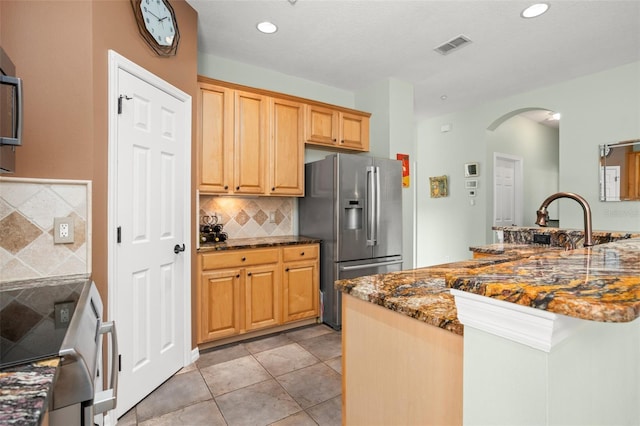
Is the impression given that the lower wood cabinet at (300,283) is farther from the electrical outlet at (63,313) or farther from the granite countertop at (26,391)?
the granite countertop at (26,391)

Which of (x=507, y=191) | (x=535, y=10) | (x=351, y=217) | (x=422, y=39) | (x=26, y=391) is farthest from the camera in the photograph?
(x=507, y=191)

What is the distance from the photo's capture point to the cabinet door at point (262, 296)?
2844mm

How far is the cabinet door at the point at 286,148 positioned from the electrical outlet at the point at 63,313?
2.22 metres

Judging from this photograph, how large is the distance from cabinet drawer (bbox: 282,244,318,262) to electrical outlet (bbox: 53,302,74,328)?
2.02m

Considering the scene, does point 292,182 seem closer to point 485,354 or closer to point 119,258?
point 119,258

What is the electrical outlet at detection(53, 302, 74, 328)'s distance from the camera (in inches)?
36.0

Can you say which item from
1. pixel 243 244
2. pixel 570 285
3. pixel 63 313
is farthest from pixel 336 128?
pixel 570 285

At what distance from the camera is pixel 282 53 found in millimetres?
3184

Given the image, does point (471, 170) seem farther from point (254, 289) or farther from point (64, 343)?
point (64, 343)

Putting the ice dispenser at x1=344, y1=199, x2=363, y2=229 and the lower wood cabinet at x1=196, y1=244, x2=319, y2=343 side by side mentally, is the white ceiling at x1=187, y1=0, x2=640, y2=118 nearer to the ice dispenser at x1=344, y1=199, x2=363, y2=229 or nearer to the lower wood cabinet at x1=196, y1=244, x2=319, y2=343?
the ice dispenser at x1=344, y1=199, x2=363, y2=229

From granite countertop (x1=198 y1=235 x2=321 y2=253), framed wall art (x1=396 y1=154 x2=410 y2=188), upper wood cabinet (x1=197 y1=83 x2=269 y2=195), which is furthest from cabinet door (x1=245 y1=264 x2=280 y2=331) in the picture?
framed wall art (x1=396 y1=154 x2=410 y2=188)

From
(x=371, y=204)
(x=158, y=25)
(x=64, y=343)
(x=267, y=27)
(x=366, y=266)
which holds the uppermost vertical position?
(x=267, y=27)

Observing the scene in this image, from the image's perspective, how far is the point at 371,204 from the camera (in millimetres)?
3346

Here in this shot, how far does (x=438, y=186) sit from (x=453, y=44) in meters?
2.86
